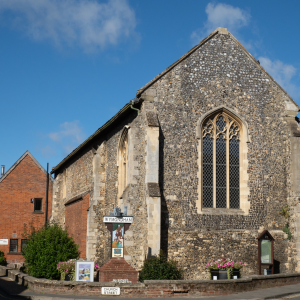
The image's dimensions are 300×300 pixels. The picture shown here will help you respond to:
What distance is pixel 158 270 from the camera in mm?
15461

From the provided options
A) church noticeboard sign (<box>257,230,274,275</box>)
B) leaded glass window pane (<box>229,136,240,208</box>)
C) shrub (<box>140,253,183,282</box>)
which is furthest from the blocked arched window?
church noticeboard sign (<box>257,230,274,275</box>)

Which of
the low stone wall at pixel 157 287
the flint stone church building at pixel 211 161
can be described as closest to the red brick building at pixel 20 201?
the flint stone church building at pixel 211 161

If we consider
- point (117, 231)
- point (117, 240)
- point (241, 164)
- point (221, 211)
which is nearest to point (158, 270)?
point (117, 240)

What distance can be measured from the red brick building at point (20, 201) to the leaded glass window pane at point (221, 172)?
20649mm

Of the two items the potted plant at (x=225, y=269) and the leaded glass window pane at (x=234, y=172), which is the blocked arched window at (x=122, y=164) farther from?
the potted plant at (x=225, y=269)

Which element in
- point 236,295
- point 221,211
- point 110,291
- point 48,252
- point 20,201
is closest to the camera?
point 110,291

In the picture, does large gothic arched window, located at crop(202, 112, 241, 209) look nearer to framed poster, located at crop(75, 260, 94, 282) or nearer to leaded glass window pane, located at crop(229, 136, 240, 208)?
leaded glass window pane, located at crop(229, 136, 240, 208)

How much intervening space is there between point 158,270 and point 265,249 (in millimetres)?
5493

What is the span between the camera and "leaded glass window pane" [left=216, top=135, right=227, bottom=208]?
19.1m

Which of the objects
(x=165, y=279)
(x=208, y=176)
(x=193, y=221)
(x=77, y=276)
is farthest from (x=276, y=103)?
(x=77, y=276)

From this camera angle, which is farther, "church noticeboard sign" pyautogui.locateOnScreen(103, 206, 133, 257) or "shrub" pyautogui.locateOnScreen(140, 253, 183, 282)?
"shrub" pyautogui.locateOnScreen(140, 253, 183, 282)

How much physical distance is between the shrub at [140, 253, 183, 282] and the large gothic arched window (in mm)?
3698

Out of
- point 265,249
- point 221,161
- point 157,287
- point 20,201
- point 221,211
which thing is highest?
point 221,161

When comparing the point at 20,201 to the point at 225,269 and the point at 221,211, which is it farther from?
the point at 225,269
